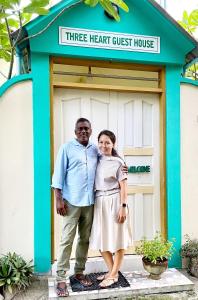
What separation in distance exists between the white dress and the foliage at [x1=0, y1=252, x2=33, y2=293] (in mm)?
827

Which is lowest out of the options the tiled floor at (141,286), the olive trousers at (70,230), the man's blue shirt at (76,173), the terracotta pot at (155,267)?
the tiled floor at (141,286)

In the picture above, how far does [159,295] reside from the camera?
3.46 metres

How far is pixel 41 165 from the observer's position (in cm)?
379

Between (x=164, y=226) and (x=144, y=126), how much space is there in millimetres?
1385

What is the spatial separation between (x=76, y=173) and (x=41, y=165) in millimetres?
609

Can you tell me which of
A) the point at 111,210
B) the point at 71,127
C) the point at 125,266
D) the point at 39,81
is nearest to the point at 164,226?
the point at 125,266

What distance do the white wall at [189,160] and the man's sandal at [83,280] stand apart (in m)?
1.47

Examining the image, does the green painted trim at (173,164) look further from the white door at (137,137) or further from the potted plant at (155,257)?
the potted plant at (155,257)

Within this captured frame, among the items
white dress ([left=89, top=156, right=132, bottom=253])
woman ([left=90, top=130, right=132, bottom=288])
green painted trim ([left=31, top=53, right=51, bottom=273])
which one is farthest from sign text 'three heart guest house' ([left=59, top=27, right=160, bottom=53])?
white dress ([left=89, top=156, right=132, bottom=253])

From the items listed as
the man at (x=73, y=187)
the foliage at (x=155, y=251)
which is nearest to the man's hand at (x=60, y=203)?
the man at (x=73, y=187)

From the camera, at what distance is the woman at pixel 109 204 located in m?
3.37

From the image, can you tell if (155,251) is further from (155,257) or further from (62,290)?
(62,290)

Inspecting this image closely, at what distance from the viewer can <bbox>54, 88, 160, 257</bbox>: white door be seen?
4.21 meters

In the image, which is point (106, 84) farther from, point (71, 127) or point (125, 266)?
point (125, 266)
